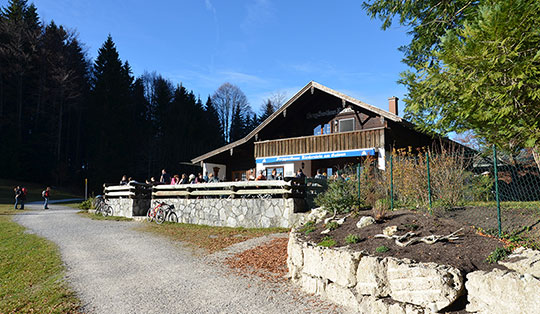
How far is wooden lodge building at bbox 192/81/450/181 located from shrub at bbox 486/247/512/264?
12.5 meters

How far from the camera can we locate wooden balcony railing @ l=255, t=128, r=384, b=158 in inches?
693

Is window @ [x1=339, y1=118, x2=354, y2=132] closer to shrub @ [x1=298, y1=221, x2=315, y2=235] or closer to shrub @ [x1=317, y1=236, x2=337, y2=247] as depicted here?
shrub @ [x1=298, y1=221, x2=315, y2=235]

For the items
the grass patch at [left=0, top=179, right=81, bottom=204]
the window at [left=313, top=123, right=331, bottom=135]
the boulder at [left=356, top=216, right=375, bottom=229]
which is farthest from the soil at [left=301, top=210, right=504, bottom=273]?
the grass patch at [left=0, top=179, right=81, bottom=204]

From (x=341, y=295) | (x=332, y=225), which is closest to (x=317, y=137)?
(x=332, y=225)

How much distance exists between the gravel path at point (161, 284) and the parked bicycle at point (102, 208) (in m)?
8.48

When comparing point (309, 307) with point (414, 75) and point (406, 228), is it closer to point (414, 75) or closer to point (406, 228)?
point (406, 228)

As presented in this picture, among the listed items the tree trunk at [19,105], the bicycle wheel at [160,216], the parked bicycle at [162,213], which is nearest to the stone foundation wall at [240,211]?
the parked bicycle at [162,213]

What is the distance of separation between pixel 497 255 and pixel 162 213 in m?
13.3

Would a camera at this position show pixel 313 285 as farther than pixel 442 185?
No

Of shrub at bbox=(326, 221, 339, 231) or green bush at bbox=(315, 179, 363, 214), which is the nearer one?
shrub at bbox=(326, 221, 339, 231)

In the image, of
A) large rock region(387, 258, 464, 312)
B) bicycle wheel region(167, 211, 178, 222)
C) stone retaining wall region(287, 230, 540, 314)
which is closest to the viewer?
stone retaining wall region(287, 230, 540, 314)

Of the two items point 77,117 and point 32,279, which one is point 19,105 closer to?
point 77,117

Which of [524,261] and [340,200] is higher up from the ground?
[340,200]

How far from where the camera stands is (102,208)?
65.1 ft
